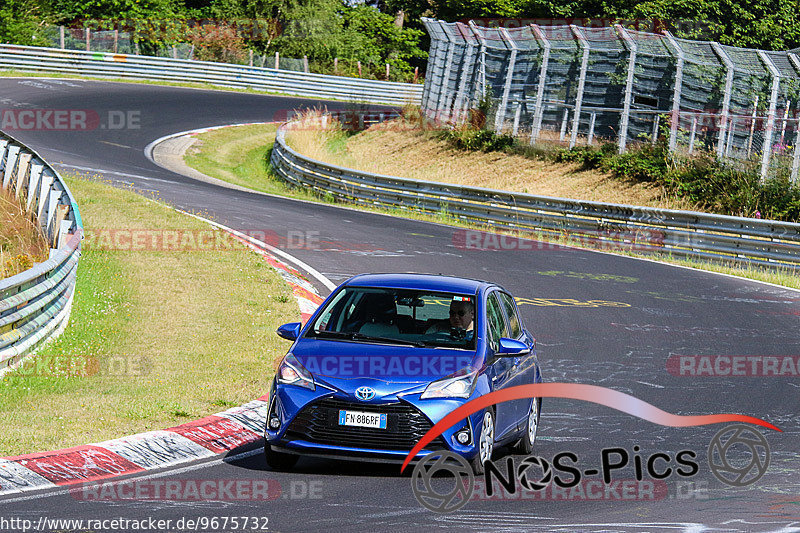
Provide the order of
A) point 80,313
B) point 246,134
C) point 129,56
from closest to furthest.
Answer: point 80,313, point 246,134, point 129,56

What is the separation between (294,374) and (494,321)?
1985 mm

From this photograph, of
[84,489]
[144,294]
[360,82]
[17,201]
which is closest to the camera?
[84,489]

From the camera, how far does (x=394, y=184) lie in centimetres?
2969

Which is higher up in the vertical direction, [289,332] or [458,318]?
[458,318]

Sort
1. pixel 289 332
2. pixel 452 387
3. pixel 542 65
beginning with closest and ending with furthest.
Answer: pixel 452 387, pixel 289 332, pixel 542 65

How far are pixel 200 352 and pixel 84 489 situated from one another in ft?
17.9

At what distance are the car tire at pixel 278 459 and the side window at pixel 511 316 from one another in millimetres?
2528

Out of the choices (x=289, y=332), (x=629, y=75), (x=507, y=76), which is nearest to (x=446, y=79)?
(x=507, y=76)

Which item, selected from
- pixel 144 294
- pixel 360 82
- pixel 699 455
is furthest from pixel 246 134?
pixel 699 455

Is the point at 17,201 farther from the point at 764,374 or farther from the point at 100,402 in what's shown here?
the point at 764,374

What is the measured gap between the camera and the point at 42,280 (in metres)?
12.3

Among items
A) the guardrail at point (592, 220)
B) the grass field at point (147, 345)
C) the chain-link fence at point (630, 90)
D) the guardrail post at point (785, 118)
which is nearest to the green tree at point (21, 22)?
the chain-link fence at point (630, 90)

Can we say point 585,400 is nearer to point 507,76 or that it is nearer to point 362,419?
point 362,419

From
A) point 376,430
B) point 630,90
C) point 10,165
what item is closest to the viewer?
point 376,430
